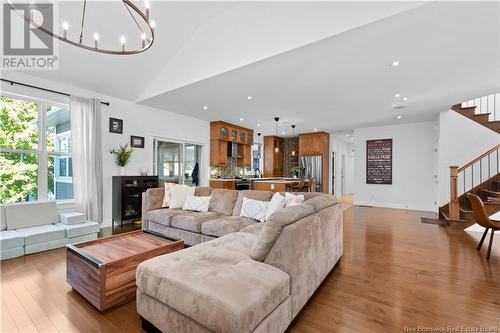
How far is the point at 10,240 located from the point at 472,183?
9.24 meters

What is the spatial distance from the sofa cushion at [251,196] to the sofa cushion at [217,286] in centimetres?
160

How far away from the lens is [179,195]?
4.16m

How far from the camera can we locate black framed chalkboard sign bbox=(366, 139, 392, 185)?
7688 mm

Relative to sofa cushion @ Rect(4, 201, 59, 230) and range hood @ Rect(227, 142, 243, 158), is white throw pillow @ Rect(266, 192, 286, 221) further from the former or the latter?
range hood @ Rect(227, 142, 243, 158)

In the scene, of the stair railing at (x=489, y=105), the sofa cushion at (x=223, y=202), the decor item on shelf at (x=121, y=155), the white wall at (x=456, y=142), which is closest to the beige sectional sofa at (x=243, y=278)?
the sofa cushion at (x=223, y=202)

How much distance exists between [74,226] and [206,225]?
2335mm

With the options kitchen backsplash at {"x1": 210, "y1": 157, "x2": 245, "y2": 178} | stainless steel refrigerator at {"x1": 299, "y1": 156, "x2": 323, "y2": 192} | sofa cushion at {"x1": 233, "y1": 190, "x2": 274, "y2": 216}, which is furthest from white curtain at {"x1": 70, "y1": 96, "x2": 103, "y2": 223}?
stainless steel refrigerator at {"x1": 299, "y1": 156, "x2": 323, "y2": 192}

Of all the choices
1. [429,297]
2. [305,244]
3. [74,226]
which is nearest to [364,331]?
[305,244]

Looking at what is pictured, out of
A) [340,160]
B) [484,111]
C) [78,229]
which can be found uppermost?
[484,111]

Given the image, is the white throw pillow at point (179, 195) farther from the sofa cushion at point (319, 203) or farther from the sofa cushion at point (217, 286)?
the sofa cushion at point (319, 203)

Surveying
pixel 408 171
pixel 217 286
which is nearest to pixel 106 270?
pixel 217 286

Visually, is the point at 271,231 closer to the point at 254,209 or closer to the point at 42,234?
the point at 254,209

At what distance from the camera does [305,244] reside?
189 centimetres

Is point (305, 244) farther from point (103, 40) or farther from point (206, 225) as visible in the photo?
point (103, 40)
